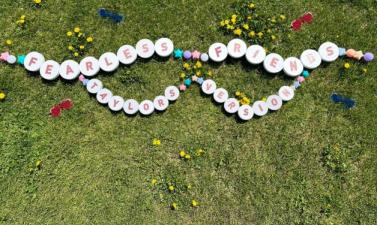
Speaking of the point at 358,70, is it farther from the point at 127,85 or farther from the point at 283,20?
the point at 127,85

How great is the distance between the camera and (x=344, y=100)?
6.77 metres

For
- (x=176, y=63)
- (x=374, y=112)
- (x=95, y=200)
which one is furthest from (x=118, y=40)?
(x=374, y=112)

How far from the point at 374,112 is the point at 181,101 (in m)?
2.74

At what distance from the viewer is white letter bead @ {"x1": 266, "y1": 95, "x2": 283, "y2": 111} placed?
672 centimetres

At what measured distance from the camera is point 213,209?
6.68 meters

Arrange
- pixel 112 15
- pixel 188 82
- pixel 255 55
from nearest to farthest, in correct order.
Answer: pixel 255 55 < pixel 188 82 < pixel 112 15

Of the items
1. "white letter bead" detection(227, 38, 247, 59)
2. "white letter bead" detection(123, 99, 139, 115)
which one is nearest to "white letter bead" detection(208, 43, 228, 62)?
"white letter bead" detection(227, 38, 247, 59)

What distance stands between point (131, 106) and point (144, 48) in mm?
841

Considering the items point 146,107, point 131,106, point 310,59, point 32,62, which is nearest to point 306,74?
point 310,59

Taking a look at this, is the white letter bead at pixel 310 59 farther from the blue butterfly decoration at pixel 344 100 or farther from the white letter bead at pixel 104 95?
the white letter bead at pixel 104 95

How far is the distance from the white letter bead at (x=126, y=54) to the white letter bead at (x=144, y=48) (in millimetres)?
85

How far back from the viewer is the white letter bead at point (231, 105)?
6715mm

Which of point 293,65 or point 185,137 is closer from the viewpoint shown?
point 293,65

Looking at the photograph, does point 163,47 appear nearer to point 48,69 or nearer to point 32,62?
point 48,69
